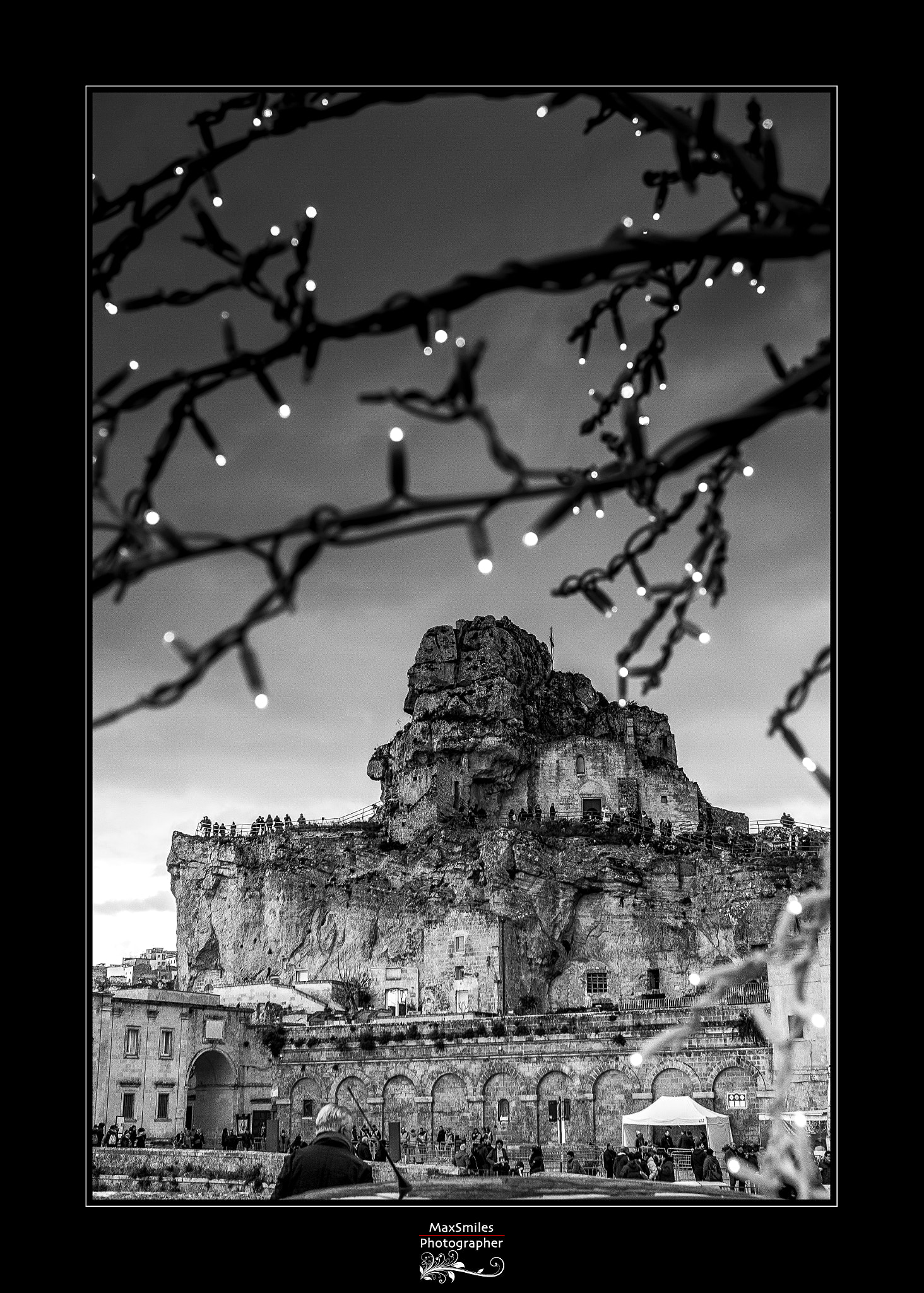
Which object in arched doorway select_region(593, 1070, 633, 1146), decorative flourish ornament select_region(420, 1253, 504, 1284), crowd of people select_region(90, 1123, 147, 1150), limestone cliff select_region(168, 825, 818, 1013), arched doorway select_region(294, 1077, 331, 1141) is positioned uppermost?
decorative flourish ornament select_region(420, 1253, 504, 1284)

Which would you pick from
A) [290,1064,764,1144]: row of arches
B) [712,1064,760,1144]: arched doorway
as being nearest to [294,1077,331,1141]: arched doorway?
[290,1064,764,1144]: row of arches

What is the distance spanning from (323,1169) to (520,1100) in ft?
97.1

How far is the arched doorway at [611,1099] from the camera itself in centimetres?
3139

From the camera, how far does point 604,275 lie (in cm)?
213

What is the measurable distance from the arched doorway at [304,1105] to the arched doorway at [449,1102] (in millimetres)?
2434

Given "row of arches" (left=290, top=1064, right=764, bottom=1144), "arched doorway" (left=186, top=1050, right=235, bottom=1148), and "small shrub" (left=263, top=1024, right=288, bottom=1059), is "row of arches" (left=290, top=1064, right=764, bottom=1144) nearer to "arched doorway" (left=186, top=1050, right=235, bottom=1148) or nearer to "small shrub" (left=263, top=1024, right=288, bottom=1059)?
"small shrub" (left=263, top=1024, right=288, bottom=1059)

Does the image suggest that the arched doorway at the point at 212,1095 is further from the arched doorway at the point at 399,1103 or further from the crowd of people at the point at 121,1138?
the crowd of people at the point at 121,1138

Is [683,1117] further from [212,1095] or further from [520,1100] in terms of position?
[212,1095]

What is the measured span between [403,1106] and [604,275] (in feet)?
113

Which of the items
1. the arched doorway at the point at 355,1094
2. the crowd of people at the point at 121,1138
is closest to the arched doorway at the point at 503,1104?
the arched doorway at the point at 355,1094

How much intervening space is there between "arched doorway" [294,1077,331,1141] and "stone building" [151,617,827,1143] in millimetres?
75

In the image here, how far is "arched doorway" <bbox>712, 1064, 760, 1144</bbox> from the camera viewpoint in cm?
2956

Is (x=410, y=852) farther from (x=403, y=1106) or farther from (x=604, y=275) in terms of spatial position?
(x=604, y=275)
